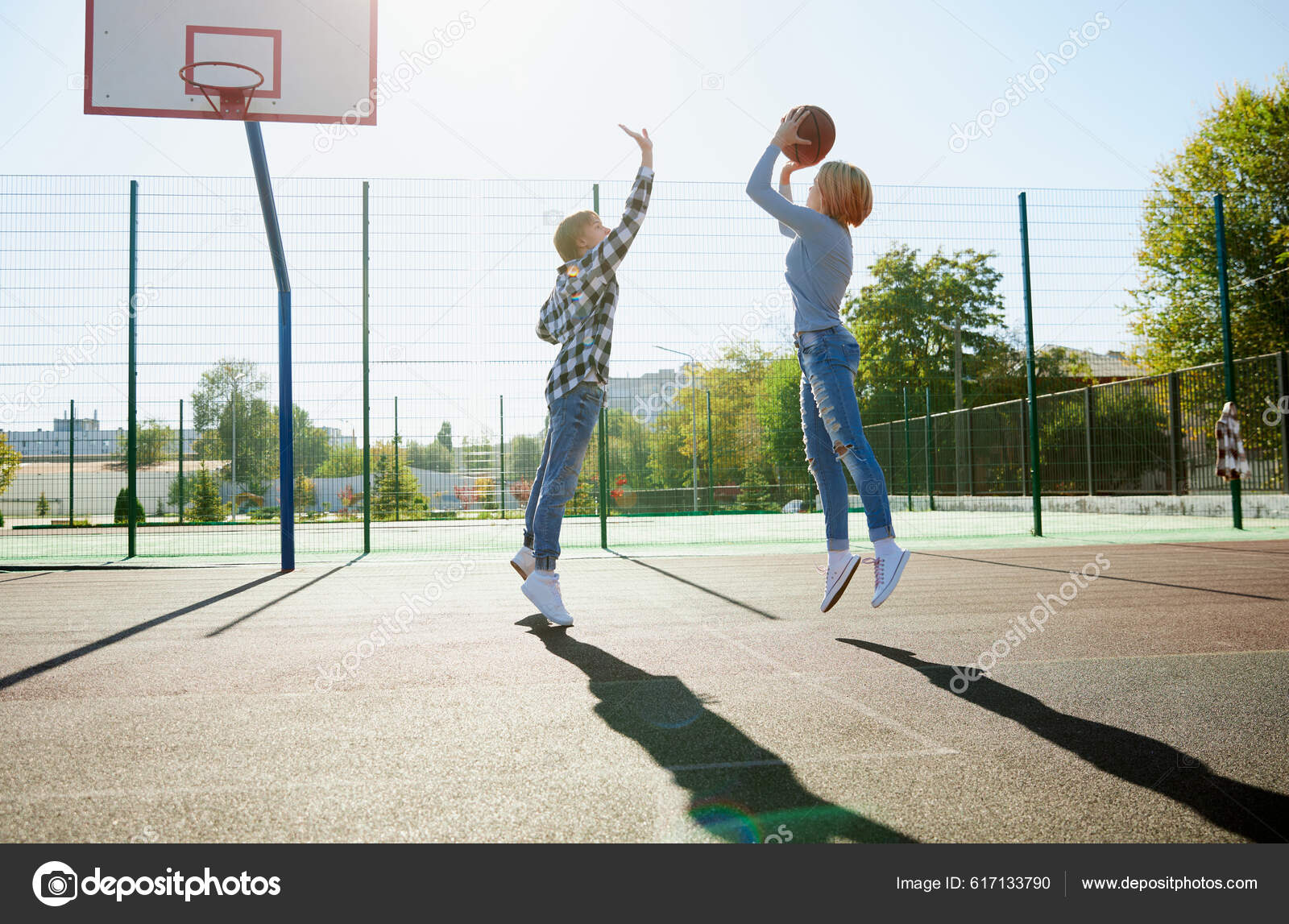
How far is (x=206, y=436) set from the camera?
34.2ft

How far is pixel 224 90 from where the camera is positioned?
6.13 metres

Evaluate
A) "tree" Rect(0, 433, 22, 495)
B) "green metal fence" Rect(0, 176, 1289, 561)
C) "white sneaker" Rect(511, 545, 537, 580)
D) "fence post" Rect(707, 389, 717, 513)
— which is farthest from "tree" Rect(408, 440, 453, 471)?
"tree" Rect(0, 433, 22, 495)

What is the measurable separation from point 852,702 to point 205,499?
1004 centimetres

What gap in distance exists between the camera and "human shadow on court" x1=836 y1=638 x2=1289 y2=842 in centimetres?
142

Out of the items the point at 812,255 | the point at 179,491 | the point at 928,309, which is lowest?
the point at 179,491

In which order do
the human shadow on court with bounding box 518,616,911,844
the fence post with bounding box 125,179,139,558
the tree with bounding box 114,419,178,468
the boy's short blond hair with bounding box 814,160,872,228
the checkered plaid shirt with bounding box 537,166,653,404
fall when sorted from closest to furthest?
Answer: 1. the human shadow on court with bounding box 518,616,911,844
2. the boy's short blond hair with bounding box 814,160,872,228
3. the checkered plaid shirt with bounding box 537,166,653,404
4. the fence post with bounding box 125,179,139,558
5. the tree with bounding box 114,419,178,468

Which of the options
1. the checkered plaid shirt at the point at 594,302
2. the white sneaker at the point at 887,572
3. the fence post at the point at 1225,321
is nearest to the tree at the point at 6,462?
the checkered plaid shirt at the point at 594,302

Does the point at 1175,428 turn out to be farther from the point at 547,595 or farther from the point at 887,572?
the point at 547,595

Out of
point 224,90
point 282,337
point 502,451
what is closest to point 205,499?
point 502,451

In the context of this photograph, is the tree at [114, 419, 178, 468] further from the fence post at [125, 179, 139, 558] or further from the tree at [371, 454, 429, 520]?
the tree at [371, 454, 429, 520]

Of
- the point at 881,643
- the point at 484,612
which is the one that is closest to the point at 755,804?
the point at 881,643

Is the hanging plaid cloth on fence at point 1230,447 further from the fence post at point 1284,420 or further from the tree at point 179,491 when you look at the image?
the tree at point 179,491
